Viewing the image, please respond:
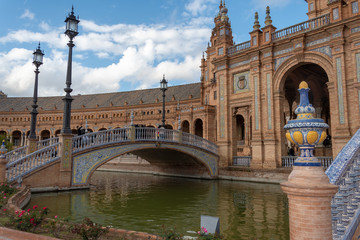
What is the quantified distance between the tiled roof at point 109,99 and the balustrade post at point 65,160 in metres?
42.1

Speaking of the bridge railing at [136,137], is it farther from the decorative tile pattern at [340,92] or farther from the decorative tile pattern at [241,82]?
the decorative tile pattern at [340,92]

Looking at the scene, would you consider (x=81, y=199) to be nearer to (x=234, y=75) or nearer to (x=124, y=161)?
(x=234, y=75)

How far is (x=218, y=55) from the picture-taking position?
25.0m

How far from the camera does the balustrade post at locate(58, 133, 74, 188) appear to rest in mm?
14695

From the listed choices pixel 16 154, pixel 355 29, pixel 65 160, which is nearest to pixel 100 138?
pixel 65 160

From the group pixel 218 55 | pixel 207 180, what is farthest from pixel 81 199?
pixel 218 55

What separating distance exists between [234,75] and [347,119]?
9.56m

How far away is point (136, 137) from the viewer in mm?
18625

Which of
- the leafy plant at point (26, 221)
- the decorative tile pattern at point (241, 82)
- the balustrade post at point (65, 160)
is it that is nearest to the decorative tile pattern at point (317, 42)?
the decorative tile pattern at point (241, 82)

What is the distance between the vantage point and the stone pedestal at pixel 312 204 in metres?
3.83

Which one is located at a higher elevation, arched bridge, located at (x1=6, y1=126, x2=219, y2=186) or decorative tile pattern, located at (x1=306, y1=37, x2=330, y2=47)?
decorative tile pattern, located at (x1=306, y1=37, x2=330, y2=47)

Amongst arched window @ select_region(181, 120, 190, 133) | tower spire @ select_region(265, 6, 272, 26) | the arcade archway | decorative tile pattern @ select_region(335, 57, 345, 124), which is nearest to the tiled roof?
arched window @ select_region(181, 120, 190, 133)

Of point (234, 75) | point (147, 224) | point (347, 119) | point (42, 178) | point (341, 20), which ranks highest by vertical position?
point (341, 20)

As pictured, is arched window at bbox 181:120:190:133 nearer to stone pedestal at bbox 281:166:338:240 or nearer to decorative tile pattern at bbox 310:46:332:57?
decorative tile pattern at bbox 310:46:332:57
